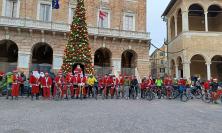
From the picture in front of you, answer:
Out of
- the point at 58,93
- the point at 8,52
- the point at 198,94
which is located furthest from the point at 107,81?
the point at 8,52

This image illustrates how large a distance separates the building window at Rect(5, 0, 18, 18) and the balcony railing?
5.17 feet

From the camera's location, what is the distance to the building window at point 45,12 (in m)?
26.9

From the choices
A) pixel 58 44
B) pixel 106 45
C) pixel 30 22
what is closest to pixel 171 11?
pixel 106 45

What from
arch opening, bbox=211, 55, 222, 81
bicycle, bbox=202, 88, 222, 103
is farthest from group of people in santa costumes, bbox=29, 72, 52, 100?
arch opening, bbox=211, 55, 222, 81

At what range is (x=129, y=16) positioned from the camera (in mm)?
29797

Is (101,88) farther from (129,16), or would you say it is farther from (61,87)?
(129,16)

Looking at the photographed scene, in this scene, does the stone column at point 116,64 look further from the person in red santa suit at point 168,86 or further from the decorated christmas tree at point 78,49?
the person in red santa suit at point 168,86

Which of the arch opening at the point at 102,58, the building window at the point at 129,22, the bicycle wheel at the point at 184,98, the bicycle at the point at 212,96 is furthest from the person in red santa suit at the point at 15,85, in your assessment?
the building window at the point at 129,22

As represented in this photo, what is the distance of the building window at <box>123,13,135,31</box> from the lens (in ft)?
96.9

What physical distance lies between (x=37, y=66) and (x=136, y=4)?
1499 cm

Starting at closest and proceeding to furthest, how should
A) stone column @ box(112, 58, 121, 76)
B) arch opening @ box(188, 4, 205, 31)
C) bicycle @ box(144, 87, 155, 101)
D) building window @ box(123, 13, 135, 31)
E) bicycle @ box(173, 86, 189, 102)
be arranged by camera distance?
bicycle @ box(144, 87, 155, 101), bicycle @ box(173, 86, 189, 102), stone column @ box(112, 58, 121, 76), building window @ box(123, 13, 135, 31), arch opening @ box(188, 4, 205, 31)

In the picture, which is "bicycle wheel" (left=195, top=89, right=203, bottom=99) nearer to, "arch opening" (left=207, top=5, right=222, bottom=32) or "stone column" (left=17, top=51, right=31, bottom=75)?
"arch opening" (left=207, top=5, right=222, bottom=32)

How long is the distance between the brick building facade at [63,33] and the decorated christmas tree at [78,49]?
6.28 m

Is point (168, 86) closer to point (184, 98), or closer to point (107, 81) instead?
point (184, 98)
